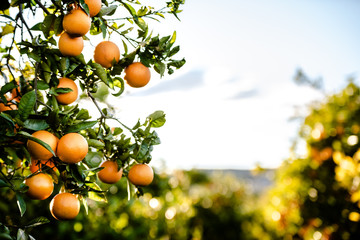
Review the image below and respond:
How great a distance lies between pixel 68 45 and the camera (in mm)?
987

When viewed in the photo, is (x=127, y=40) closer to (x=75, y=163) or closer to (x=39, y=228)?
(x=75, y=163)

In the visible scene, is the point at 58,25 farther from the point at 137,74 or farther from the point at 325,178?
the point at 325,178

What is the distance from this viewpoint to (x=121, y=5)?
3.77 feet

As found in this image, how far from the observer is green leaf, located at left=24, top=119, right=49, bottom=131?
34.8 inches

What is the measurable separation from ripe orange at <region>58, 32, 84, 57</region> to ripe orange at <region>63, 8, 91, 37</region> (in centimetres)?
3

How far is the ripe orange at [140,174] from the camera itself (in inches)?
44.1

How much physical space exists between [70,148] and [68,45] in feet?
1.07

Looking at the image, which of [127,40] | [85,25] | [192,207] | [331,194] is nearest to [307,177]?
[331,194]

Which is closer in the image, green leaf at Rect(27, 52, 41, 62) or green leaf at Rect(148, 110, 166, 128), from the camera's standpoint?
green leaf at Rect(27, 52, 41, 62)

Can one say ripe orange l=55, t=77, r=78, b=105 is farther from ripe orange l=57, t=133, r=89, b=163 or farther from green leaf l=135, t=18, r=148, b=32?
green leaf l=135, t=18, r=148, b=32

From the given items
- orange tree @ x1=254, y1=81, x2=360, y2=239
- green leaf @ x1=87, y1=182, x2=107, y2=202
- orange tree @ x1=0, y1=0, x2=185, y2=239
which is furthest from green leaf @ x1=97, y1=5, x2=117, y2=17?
orange tree @ x1=254, y1=81, x2=360, y2=239

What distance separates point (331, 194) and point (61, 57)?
2667mm

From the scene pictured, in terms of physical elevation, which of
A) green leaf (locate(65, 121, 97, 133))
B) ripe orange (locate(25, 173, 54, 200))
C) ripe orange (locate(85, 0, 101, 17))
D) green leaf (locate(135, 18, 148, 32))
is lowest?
ripe orange (locate(25, 173, 54, 200))

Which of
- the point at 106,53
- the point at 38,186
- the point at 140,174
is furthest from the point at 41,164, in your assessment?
the point at 106,53
